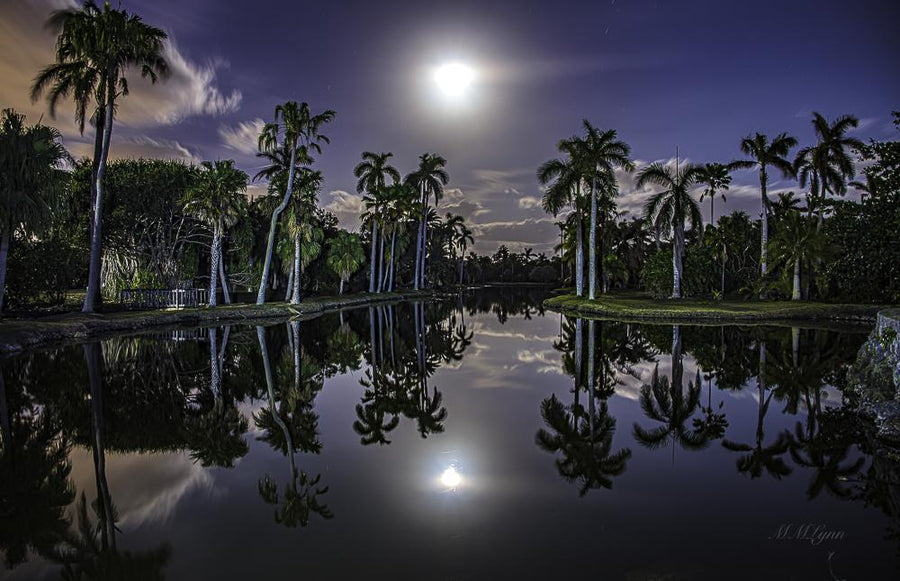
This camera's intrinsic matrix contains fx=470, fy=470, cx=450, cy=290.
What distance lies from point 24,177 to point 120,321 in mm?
8784

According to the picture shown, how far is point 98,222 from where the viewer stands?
94.5 ft

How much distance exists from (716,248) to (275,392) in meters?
54.5

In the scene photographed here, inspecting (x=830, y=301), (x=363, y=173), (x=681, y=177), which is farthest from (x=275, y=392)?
(x=363, y=173)

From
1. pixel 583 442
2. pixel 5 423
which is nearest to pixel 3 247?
pixel 5 423

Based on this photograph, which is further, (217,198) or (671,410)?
(217,198)

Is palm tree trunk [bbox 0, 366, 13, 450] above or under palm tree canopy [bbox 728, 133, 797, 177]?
under

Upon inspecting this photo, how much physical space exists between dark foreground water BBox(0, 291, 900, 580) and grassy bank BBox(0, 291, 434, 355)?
5734 millimetres

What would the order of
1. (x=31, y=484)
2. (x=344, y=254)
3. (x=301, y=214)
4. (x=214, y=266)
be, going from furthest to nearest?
(x=344, y=254) → (x=301, y=214) → (x=214, y=266) → (x=31, y=484)

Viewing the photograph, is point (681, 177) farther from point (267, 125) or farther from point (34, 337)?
point (34, 337)

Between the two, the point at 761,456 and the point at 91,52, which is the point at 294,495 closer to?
the point at 761,456

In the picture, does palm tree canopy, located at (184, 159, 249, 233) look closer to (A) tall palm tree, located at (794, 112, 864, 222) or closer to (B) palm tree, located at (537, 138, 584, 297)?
(B) palm tree, located at (537, 138, 584, 297)

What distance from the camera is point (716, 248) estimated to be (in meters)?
54.0

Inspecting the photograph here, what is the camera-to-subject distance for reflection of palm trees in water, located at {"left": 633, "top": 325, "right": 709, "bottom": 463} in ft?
30.5

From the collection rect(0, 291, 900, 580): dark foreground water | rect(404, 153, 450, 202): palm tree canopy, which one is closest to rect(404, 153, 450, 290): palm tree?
rect(404, 153, 450, 202): palm tree canopy
